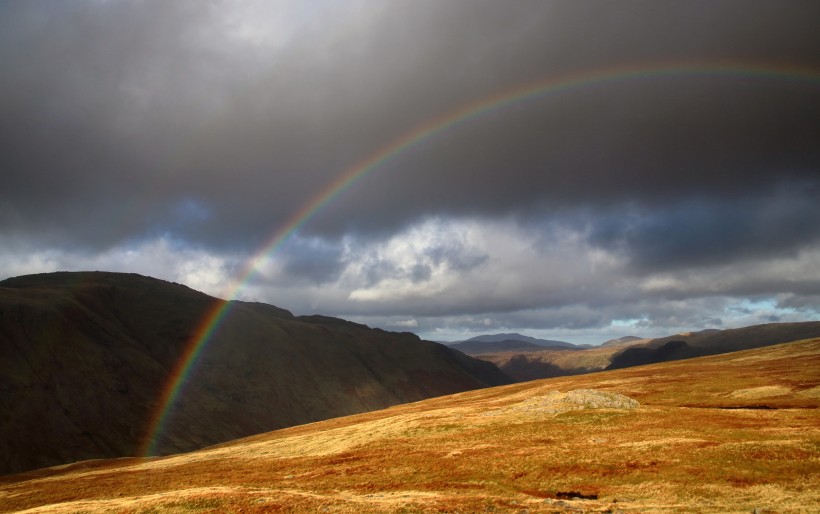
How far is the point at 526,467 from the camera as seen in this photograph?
3862 centimetres

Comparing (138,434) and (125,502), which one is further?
(138,434)

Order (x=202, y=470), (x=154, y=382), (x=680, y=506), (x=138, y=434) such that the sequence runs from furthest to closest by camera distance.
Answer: (x=154, y=382), (x=138, y=434), (x=202, y=470), (x=680, y=506)

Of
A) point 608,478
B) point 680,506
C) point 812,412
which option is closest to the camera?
point 680,506

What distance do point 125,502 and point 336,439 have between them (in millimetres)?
32041

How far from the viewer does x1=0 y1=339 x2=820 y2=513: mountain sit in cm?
2983

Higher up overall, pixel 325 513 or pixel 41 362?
pixel 41 362

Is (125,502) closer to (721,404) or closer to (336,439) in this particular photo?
(336,439)

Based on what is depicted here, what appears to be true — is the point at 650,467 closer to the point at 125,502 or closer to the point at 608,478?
the point at 608,478

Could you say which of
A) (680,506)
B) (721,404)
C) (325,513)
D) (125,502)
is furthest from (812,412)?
(125,502)

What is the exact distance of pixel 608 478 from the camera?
34.3 m

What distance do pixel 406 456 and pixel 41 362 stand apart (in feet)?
567

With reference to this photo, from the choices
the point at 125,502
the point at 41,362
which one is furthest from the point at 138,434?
the point at 125,502

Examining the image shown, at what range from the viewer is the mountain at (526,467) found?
29828mm

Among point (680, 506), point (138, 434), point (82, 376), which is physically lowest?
point (138, 434)
